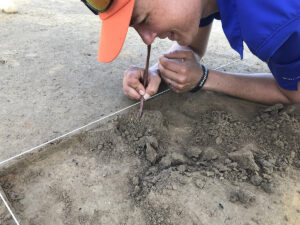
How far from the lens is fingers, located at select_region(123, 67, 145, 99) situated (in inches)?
55.2

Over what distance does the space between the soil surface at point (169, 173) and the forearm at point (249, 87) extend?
0.08 m

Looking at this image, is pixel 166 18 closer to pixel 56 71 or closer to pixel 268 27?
pixel 268 27

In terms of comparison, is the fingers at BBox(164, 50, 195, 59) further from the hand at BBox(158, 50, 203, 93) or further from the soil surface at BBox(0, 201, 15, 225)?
the soil surface at BBox(0, 201, 15, 225)

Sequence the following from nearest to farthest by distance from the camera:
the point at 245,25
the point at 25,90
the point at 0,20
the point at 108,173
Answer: the point at 245,25 < the point at 108,173 < the point at 25,90 < the point at 0,20

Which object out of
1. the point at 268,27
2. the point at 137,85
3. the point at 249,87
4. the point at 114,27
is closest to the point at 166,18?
the point at 114,27

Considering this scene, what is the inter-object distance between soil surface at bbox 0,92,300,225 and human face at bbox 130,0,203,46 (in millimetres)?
415

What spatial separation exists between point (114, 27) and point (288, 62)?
2.25 feet

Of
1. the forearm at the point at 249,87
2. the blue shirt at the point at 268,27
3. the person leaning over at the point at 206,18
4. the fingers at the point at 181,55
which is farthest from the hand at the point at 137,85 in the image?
the blue shirt at the point at 268,27

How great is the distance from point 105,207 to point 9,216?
33 cm

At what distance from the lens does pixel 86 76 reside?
1.71 meters

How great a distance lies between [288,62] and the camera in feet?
3.56

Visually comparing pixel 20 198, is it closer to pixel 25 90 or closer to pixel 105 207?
pixel 105 207

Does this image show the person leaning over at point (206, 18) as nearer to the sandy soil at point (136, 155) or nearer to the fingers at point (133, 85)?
the fingers at point (133, 85)

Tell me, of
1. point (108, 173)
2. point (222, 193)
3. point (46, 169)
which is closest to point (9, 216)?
point (46, 169)
